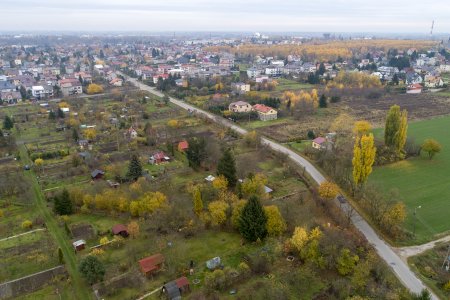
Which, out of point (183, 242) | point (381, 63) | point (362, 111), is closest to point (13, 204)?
point (183, 242)

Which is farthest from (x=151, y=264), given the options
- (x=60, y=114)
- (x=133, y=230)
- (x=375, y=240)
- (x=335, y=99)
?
(x=335, y=99)

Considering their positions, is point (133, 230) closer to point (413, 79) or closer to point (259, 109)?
point (259, 109)

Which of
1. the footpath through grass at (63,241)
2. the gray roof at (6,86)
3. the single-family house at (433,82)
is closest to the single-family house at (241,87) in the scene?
the single-family house at (433,82)

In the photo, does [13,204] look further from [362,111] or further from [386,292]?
[362,111]

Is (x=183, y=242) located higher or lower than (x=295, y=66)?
lower

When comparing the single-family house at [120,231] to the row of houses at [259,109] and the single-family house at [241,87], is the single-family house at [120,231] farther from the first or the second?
the single-family house at [241,87]
